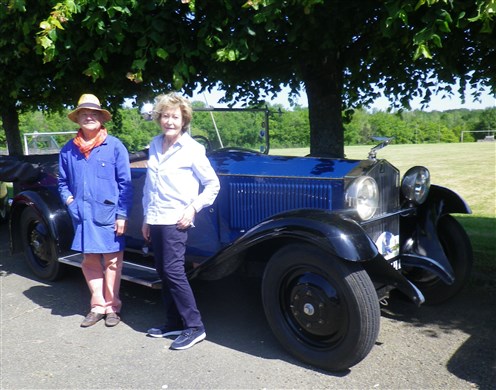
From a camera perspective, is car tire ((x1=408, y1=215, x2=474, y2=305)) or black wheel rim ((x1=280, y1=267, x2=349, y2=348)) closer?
black wheel rim ((x1=280, y1=267, x2=349, y2=348))

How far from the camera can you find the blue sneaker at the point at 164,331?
353 cm

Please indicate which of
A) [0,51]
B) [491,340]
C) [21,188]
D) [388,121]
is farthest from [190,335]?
[388,121]

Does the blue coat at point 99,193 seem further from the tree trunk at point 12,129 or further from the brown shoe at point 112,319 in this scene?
the tree trunk at point 12,129

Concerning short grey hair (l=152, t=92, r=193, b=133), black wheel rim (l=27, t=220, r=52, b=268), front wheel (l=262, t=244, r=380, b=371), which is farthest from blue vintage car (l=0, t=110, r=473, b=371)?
short grey hair (l=152, t=92, r=193, b=133)

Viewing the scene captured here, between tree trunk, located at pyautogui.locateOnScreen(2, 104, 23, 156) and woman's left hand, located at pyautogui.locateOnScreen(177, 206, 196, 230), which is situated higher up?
tree trunk, located at pyautogui.locateOnScreen(2, 104, 23, 156)

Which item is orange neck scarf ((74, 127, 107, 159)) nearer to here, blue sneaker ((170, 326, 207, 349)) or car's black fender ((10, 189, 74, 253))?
car's black fender ((10, 189, 74, 253))

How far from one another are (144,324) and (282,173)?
1698mm

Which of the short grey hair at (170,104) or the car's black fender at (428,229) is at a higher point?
the short grey hair at (170,104)

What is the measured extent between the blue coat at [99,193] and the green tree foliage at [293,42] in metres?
0.92

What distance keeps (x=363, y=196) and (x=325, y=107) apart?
7.84 ft

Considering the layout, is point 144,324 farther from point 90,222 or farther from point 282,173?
point 282,173

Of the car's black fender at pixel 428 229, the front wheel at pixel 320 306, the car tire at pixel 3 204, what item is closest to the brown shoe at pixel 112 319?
the front wheel at pixel 320 306

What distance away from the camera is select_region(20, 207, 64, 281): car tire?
4.92 metres

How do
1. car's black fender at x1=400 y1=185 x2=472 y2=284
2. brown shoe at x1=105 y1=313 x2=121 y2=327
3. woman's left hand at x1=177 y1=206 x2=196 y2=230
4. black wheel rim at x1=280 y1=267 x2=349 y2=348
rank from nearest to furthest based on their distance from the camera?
black wheel rim at x1=280 y1=267 x2=349 y2=348
woman's left hand at x1=177 y1=206 x2=196 y2=230
car's black fender at x1=400 y1=185 x2=472 y2=284
brown shoe at x1=105 y1=313 x2=121 y2=327
